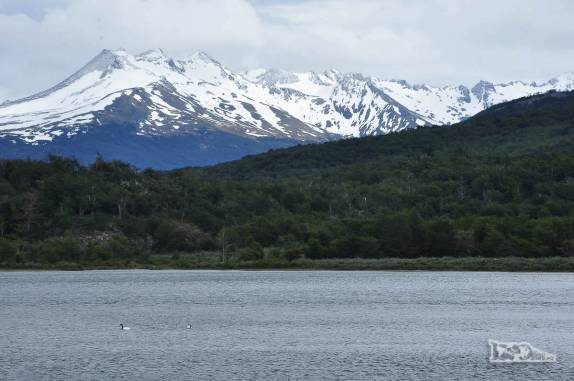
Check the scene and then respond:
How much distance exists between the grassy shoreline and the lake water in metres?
13.5

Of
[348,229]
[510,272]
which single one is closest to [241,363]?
[510,272]

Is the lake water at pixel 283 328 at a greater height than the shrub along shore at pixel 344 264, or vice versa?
the shrub along shore at pixel 344 264

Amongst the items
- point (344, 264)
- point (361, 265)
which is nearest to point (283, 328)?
point (361, 265)

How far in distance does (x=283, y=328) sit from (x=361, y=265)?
81049mm

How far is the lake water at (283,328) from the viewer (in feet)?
202

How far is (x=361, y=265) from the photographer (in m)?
163

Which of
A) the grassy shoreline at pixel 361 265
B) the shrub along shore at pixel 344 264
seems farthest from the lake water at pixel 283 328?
the shrub along shore at pixel 344 264

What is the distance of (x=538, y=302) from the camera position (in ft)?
344

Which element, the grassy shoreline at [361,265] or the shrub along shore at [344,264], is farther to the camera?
the shrub along shore at [344,264]

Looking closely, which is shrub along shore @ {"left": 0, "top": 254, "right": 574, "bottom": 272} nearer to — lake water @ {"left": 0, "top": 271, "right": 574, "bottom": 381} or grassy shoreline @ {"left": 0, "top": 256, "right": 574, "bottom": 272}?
grassy shoreline @ {"left": 0, "top": 256, "right": 574, "bottom": 272}

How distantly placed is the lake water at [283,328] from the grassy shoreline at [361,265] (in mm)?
13453

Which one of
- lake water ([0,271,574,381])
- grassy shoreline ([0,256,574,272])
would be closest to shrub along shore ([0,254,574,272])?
grassy shoreline ([0,256,574,272])

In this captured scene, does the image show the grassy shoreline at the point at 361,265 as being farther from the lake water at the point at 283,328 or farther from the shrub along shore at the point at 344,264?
the lake water at the point at 283,328

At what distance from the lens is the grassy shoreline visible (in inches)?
6122
